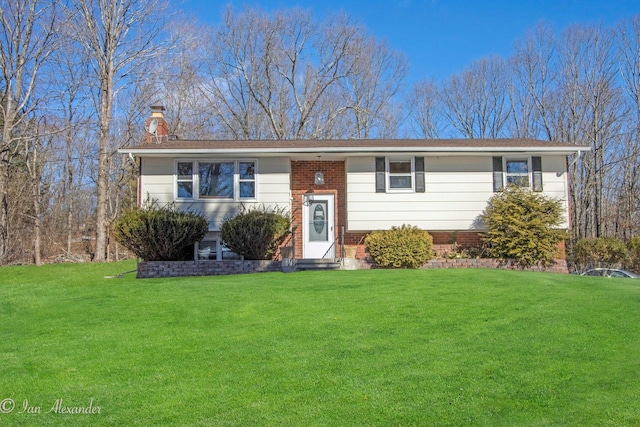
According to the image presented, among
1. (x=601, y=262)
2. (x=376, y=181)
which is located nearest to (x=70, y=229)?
(x=376, y=181)

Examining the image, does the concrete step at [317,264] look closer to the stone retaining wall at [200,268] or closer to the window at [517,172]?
the stone retaining wall at [200,268]

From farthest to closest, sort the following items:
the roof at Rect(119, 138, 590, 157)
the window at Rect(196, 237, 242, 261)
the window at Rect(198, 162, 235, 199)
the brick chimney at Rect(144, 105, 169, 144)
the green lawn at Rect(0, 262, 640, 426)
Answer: the brick chimney at Rect(144, 105, 169, 144), the window at Rect(198, 162, 235, 199), the window at Rect(196, 237, 242, 261), the roof at Rect(119, 138, 590, 157), the green lawn at Rect(0, 262, 640, 426)

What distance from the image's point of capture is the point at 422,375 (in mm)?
4832

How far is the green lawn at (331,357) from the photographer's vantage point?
4145 mm

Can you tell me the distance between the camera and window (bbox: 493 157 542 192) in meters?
15.2

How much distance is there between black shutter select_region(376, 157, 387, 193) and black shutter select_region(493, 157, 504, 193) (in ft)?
10.5

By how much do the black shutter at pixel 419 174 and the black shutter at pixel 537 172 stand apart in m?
3.21

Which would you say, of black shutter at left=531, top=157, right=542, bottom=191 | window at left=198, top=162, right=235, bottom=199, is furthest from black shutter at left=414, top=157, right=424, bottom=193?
window at left=198, top=162, right=235, bottom=199

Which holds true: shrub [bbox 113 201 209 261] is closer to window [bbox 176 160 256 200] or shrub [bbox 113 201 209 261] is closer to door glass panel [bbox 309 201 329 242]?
window [bbox 176 160 256 200]

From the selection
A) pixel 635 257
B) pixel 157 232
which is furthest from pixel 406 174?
pixel 635 257

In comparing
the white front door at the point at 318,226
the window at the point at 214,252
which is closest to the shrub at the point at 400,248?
the white front door at the point at 318,226

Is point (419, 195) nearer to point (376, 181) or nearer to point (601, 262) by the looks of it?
point (376, 181)

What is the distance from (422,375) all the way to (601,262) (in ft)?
48.2

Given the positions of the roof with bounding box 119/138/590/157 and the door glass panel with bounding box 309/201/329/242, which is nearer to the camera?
the roof with bounding box 119/138/590/157
